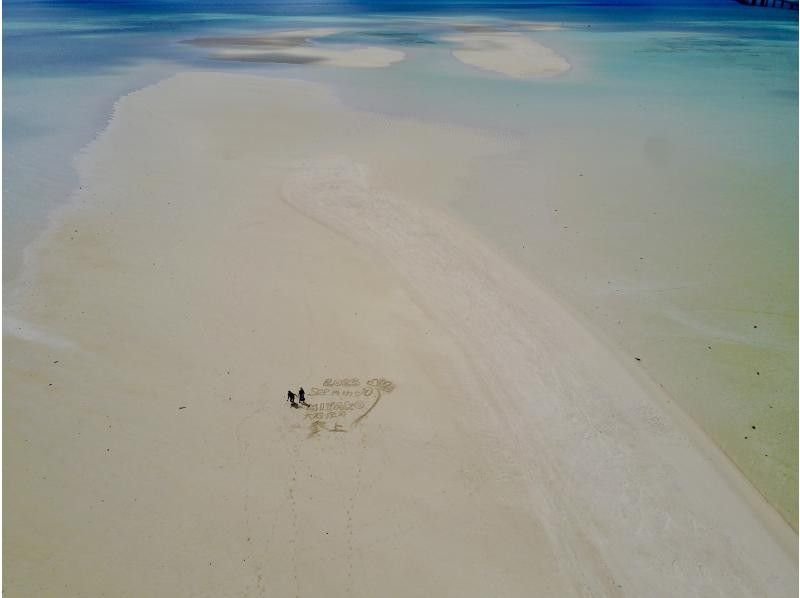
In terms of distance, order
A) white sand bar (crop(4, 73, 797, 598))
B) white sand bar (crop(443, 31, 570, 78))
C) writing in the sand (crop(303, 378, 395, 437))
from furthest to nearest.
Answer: white sand bar (crop(443, 31, 570, 78)) < writing in the sand (crop(303, 378, 395, 437)) < white sand bar (crop(4, 73, 797, 598))

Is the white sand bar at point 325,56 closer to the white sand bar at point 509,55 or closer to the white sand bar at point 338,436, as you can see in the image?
the white sand bar at point 509,55

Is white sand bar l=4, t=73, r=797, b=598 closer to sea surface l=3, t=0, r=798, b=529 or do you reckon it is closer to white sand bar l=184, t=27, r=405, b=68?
sea surface l=3, t=0, r=798, b=529

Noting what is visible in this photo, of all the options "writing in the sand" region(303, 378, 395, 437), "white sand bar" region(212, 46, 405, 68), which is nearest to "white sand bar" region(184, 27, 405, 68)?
"white sand bar" region(212, 46, 405, 68)

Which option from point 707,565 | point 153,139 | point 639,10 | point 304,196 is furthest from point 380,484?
point 639,10

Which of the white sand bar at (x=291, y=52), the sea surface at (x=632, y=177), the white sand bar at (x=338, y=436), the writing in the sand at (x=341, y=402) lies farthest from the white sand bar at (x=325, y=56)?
the writing in the sand at (x=341, y=402)

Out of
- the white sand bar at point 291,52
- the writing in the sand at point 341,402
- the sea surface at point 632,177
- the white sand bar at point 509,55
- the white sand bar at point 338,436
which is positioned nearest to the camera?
the white sand bar at point 338,436

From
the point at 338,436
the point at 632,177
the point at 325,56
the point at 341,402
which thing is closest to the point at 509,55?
the point at 325,56
